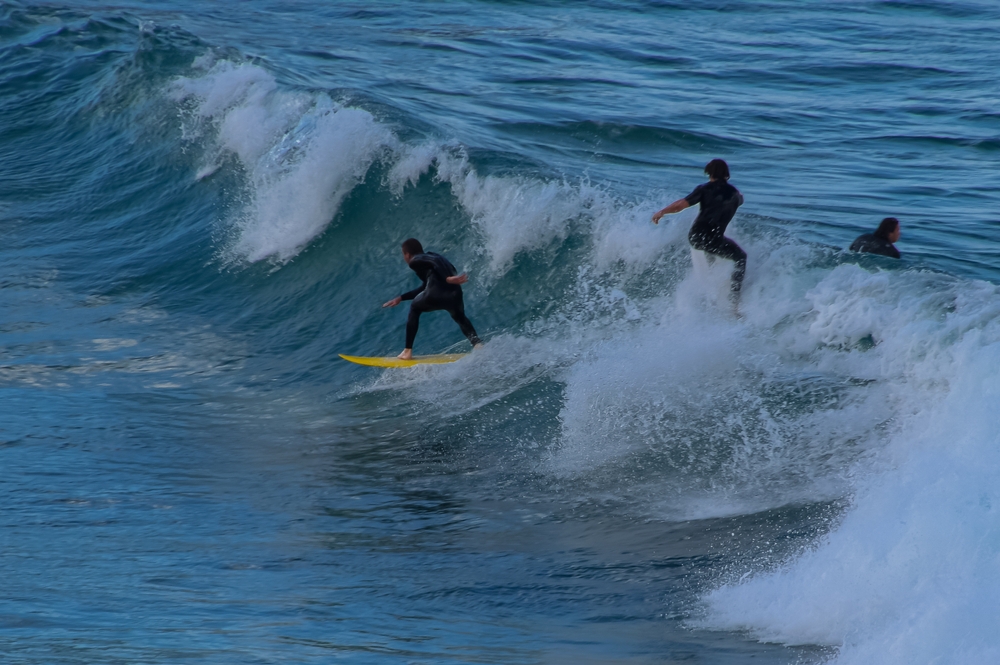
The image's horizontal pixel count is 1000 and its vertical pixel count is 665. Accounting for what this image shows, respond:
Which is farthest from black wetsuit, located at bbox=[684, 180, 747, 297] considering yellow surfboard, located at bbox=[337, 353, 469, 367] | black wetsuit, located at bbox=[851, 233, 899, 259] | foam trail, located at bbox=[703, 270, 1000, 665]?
yellow surfboard, located at bbox=[337, 353, 469, 367]

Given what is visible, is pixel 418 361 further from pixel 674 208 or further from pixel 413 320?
pixel 674 208

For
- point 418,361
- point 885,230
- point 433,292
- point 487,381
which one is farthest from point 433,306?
point 885,230

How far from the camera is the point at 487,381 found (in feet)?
32.3

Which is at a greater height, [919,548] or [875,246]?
[875,246]

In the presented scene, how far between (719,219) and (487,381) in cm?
256

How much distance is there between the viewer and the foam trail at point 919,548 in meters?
4.94

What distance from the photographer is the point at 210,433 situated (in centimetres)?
932

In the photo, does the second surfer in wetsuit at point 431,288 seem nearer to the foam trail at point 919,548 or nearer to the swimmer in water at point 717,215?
the swimmer in water at point 717,215

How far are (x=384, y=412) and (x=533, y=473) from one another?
2011mm

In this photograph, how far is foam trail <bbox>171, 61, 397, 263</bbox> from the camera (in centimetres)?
1359

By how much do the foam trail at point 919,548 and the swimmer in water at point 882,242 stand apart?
226 cm

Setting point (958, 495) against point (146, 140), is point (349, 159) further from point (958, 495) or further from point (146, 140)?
point (958, 495)

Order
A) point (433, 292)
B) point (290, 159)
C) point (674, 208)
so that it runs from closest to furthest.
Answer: point (433, 292) < point (674, 208) < point (290, 159)

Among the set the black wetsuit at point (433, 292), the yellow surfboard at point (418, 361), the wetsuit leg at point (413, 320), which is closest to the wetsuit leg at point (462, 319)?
the black wetsuit at point (433, 292)
